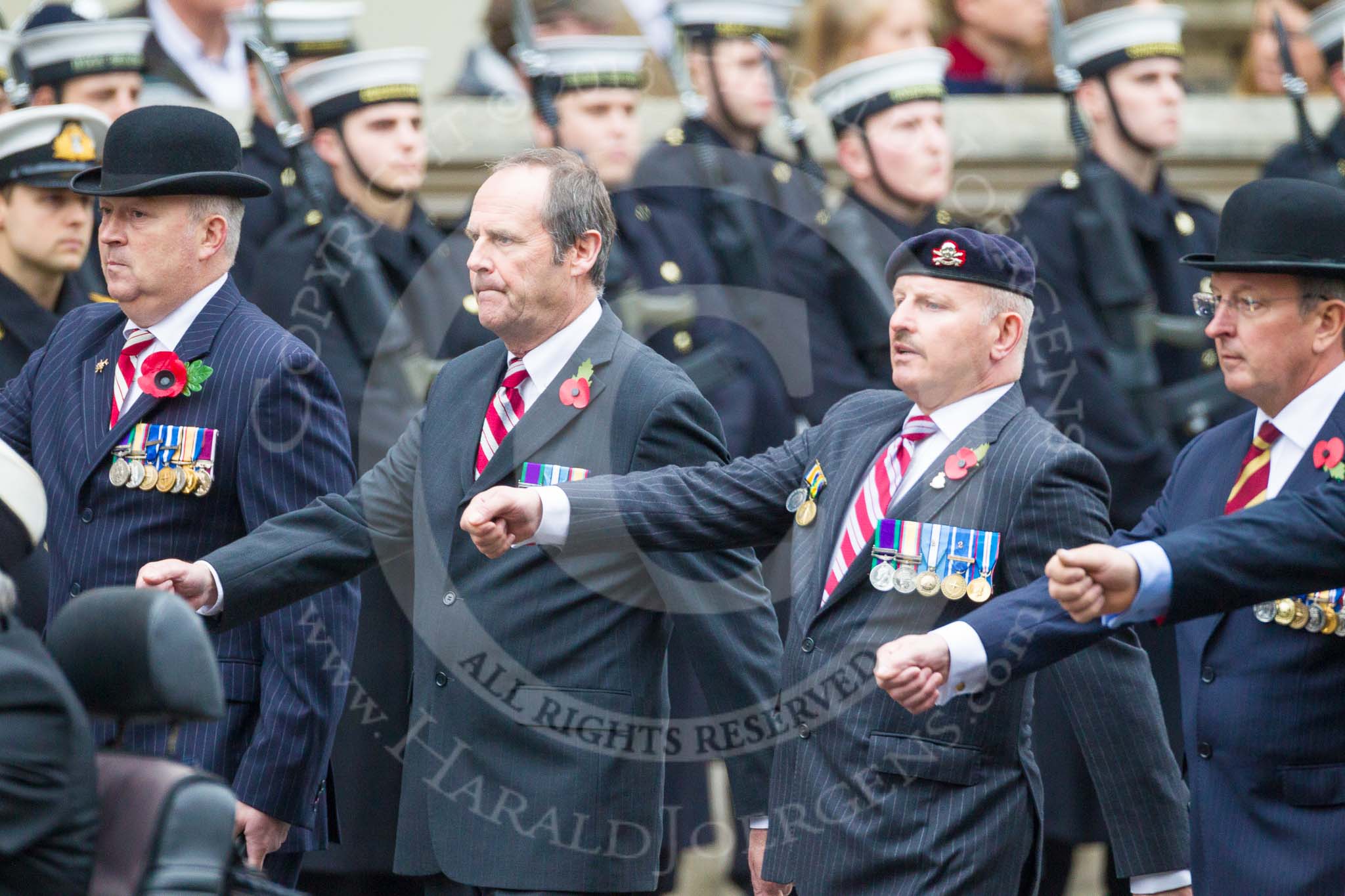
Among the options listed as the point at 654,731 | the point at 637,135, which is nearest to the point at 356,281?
the point at 637,135

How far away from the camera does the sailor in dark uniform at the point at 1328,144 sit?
7949 millimetres

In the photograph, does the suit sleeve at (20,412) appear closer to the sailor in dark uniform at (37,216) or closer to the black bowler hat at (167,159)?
the black bowler hat at (167,159)

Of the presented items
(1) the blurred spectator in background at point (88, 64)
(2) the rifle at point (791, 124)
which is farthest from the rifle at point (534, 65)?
(1) the blurred spectator in background at point (88, 64)

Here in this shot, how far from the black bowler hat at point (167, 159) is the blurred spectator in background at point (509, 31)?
2887mm

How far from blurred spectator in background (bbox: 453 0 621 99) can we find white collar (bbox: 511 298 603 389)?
3086mm

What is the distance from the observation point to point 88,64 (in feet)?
22.0

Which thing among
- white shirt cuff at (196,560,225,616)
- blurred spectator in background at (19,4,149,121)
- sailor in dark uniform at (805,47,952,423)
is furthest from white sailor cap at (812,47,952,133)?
white shirt cuff at (196,560,225,616)

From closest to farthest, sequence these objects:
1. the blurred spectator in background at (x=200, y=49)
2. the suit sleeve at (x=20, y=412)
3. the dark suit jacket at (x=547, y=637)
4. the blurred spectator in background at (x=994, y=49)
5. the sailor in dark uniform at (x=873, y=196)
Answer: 1. the dark suit jacket at (x=547, y=637)
2. the suit sleeve at (x=20, y=412)
3. the sailor in dark uniform at (x=873, y=196)
4. the blurred spectator in background at (x=200, y=49)
5. the blurred spectator in background at (x=994, y=49)

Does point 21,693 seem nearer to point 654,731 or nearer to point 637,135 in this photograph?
point 654,731

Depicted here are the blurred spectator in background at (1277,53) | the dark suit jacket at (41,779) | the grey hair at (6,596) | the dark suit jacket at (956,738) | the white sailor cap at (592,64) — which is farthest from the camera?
the blurred spectator in background at (1277,53)

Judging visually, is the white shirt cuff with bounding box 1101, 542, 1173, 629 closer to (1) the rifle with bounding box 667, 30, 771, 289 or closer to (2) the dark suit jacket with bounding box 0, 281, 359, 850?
(2) the dark suit jacket with bounding box 0, 281, 359, 850

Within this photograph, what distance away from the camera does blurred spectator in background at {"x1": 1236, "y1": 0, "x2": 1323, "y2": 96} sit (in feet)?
29.3

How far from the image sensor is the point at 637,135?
7.39 meters

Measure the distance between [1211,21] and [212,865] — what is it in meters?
9.03
